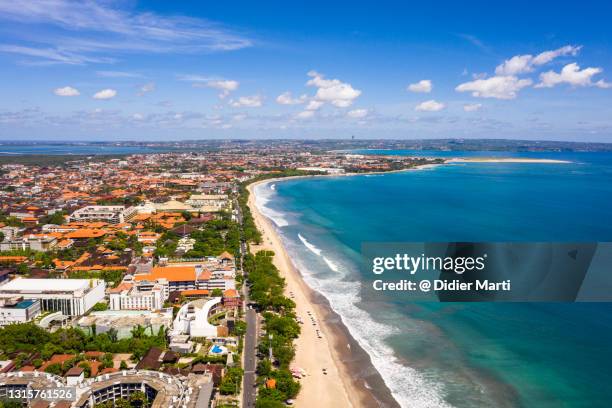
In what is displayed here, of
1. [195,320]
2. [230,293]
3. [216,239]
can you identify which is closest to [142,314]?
[195,320]

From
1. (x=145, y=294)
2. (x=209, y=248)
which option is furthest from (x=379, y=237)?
(x=145, y=294)

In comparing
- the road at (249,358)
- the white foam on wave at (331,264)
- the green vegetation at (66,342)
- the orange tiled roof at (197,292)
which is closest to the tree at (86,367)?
the green vegetation at (66,342)

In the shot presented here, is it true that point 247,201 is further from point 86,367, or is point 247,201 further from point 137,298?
point 86,367

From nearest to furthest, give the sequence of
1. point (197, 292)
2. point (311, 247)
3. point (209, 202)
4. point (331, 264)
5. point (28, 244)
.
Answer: point (197, 292)
point (331, 264)
point (311, 247)
point (28, 244)
point (209, 202)

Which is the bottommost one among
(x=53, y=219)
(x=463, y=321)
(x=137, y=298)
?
(x=463, y=321)

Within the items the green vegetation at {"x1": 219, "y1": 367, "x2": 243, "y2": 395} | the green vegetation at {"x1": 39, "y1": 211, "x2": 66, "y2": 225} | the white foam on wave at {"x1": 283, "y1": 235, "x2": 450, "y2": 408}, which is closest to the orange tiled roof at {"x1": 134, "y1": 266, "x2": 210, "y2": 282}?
the white foam on wave at {"x1": 283, "y1": 235, "x2": 450, "y2": 408}

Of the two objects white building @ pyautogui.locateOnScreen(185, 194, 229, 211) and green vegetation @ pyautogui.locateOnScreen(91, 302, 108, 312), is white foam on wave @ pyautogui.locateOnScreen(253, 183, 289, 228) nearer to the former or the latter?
white building @ pyautogui.locateOnScreen(185, 194, 229, 211)

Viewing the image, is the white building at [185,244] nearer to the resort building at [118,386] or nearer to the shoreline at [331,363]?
the shoreline at [331,363]
